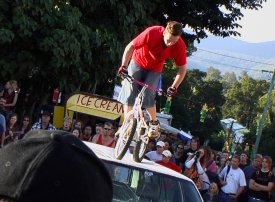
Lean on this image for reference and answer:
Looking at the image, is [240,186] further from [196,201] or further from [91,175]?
[91,175]

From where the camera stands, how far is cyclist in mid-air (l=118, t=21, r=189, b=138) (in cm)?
670

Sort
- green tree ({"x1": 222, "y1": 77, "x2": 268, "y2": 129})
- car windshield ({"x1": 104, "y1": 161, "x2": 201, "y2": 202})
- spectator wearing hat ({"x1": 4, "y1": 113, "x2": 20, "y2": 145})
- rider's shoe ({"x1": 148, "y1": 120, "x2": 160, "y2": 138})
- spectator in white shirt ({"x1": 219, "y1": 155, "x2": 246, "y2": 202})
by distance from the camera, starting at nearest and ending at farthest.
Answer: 1. car windshield ({"x1": 104, "y1": 161, "x2": 201, "y2": 202})
2. rider's shoe ({"x1": 148, "y1": 120, "x2": 160, "y2": 138})
3. spectator wearing hat ({"x1": 4, "y1": 113, "x2": 20, "y2": 145})
4. spectator in white shirt ({"x1": 219, "y1": 155, "x2": 246, "y2": 202})
5. green tree ({"x1": 222, "y1": 77, "x2": 268, "y2": 129})

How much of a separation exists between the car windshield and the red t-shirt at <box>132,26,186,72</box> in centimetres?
214

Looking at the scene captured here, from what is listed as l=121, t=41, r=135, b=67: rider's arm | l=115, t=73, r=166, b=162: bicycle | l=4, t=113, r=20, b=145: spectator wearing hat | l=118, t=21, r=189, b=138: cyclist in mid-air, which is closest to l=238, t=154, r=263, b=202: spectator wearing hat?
l=118, t=21, r=189, b=138: cyclist in mid-air

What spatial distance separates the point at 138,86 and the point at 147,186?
2.40m

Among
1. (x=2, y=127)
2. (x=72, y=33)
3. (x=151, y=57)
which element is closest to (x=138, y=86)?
(x=151, y=57)

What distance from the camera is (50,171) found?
50.9 inches

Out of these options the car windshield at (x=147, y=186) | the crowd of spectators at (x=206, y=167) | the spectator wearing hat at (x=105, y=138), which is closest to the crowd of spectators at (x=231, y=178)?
the crowd of spectators at (x=206, y=167)

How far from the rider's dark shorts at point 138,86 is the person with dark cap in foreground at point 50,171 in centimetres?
557

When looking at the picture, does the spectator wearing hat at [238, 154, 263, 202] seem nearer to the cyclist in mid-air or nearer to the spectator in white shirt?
the spectator in white shirt

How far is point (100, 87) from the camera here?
21219 millimetres

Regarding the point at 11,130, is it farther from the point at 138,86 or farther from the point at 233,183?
the point at 233,183

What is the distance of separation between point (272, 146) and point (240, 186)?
36191 millimetres

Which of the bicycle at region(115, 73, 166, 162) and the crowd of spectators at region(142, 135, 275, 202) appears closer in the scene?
the bicycle at region(115, 73, 166, 162)
